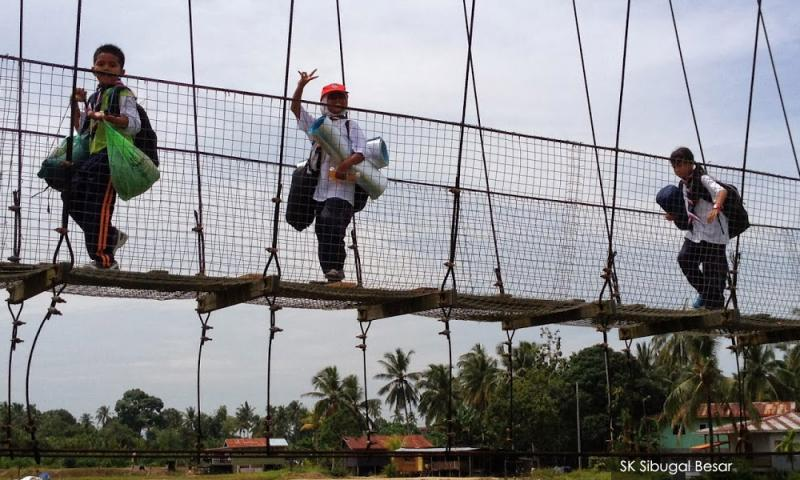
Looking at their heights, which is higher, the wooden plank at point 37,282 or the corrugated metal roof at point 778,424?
the wooden plank at point 37,282

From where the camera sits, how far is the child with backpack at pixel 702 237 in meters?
8.04

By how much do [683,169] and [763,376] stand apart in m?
33.7

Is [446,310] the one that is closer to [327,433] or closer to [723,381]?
[723,381]

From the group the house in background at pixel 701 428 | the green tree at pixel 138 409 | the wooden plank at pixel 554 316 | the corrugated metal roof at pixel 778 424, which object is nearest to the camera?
the wooden plank at pixel 554 316

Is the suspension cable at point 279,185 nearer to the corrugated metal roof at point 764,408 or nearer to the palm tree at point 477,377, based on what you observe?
the corrugated metal roof at point 764,408

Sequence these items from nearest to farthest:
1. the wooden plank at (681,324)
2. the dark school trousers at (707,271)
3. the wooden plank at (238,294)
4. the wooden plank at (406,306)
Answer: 1. the wooden plank at (238,294)
2. the wooden plank at (406,306)
3. the wooden plank at (681,324)
4. the dark school trousers at (707,271)

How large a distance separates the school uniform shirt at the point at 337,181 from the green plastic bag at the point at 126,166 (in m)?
1.10

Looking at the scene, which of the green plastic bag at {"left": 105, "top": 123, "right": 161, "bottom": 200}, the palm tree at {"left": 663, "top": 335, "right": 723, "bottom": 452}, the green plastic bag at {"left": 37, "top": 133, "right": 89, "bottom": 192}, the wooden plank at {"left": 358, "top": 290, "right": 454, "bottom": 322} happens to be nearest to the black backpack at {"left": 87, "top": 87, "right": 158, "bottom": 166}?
the green plastic bag at {"left": 105, "top": 123, "right": 161, "bottom": 200}

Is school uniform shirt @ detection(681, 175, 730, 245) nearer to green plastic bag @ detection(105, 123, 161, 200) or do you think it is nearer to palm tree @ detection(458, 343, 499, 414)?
green plastic bag @ detection(105, 123, 161, 200)

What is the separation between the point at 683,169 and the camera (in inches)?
319

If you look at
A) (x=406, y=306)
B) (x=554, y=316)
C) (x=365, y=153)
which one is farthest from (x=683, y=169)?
(x=365, y=153)

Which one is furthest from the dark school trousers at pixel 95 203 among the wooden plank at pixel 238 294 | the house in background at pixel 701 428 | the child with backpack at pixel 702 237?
the house in background at pixel 701 428

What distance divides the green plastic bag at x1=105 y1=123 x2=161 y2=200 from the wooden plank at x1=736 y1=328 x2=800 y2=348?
17.1ft

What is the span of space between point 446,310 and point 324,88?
161 centimetres
